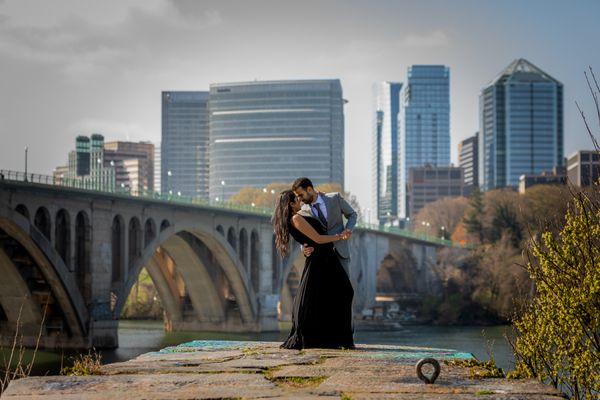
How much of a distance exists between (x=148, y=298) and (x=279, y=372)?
83018 millimetres

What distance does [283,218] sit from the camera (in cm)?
1305

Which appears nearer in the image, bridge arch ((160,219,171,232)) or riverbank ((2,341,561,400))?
riverbank ((2,341,561,400))

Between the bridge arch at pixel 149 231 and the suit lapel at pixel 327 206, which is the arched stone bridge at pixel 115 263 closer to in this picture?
the bridge arch at pixel 149 231

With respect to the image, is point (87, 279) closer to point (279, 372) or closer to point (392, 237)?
point (279, 372)

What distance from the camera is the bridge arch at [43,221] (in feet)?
160

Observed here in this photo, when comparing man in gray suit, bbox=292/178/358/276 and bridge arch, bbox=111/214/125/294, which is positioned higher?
man in gray suit, bbox=292/178/358/276

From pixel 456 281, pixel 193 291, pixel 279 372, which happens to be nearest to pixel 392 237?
pixel 456 281

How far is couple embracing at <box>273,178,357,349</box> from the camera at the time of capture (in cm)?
1248

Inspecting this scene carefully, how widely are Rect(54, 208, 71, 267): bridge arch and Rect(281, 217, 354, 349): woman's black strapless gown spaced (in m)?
38.8

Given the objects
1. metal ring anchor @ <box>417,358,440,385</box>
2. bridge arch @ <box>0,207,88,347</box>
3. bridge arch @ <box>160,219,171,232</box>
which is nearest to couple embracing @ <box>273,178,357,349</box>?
metal ring anchor @ <box>417,358,440,385</box>

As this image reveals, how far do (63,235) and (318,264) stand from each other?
3971 cm

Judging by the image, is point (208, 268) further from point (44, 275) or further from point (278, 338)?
point (44, 275)

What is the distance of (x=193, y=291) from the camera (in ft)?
239

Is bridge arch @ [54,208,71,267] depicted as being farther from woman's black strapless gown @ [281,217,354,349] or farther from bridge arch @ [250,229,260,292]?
woman's black strapless gown @ [281,217,354,349]
